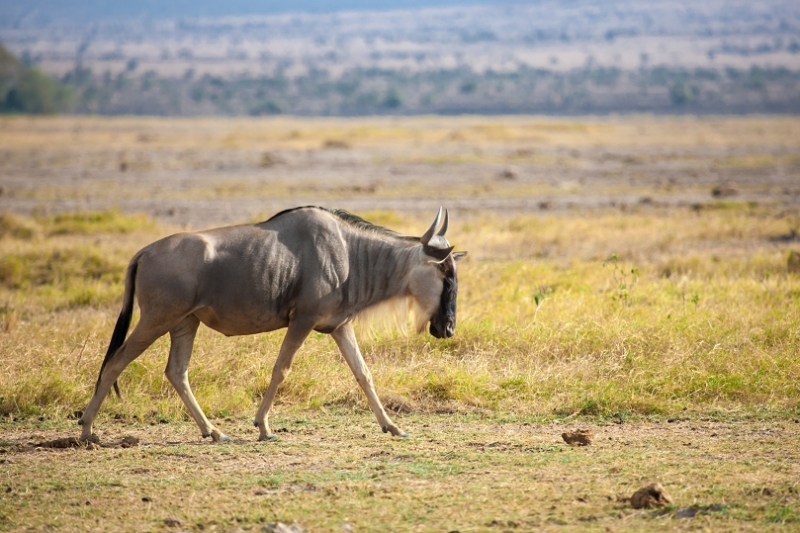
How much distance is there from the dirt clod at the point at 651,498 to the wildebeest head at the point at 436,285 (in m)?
2.31

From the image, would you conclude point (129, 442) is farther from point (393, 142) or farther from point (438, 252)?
point (393, 142)

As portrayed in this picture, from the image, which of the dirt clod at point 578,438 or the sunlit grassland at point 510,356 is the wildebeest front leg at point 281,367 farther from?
the dirt clod at point 578,438

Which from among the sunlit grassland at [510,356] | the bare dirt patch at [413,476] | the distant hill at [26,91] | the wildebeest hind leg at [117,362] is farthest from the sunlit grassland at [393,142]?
the bare dirt patch at [413,476]

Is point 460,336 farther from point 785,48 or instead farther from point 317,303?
point 785,48

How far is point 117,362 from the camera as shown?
285 inches

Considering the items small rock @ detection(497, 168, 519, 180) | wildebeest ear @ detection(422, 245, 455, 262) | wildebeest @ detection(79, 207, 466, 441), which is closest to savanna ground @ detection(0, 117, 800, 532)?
wildebeest @ detection(79, 207, 466, 441)

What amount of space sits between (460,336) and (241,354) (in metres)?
1.92

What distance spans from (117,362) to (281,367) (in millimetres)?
1135

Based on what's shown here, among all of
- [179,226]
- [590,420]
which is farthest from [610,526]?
[179,226]

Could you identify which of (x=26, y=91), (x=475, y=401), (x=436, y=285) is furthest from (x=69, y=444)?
(x=26, y=91)

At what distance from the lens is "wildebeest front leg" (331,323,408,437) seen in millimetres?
7332

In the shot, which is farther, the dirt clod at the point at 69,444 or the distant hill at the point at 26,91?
the distant hill at the point at 26,91

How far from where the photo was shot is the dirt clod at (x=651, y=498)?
566 centimetres

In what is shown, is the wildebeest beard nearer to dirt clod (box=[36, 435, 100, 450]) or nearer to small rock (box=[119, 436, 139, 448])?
small rock (box=[119, 436, 139, 448])
